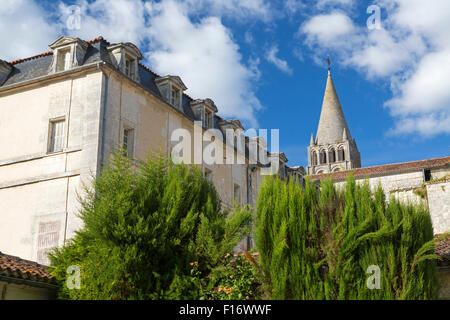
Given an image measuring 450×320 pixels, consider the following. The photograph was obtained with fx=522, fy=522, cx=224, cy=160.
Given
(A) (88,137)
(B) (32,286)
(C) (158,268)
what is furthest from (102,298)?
(A) (88,137)

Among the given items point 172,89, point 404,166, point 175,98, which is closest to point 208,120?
point 175,98

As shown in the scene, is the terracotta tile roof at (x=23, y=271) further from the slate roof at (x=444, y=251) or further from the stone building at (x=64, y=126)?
the slate roof at (x=444, y=251)

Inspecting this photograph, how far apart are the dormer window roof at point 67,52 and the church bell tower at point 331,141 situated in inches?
2229

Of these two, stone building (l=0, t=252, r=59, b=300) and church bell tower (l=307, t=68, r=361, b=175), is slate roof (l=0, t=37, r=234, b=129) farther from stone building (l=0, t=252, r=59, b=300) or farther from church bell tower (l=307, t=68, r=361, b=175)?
church bell tower (l=307, t=68, r=361, b=175)

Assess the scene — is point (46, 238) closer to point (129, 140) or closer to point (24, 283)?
point (129, 140)

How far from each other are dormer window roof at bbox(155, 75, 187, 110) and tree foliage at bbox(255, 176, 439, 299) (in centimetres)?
1157

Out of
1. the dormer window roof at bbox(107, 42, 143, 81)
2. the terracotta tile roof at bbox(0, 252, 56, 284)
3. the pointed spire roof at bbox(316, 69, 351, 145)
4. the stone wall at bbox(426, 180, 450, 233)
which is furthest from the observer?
the pointed spire roof at bbox(316, 69, 351, 145)

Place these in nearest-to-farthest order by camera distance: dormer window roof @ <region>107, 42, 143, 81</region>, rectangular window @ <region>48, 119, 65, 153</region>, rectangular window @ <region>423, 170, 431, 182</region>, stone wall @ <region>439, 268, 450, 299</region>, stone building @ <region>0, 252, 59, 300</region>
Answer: stone building @ <region>0, 252, 59, 300</region> → stone wall @ <region>439, 268, 450, 299</region> → rectangular window @ <region>48, 119, 65, 153</region> → dormer window roof @ <region>107, 42, 143, 81</region> → rectangular window @ <region>423, 170, 431, 182</region>

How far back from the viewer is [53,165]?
745 inches

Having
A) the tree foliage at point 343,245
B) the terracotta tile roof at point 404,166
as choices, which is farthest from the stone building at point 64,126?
the terracotta tile roof at point 404,166

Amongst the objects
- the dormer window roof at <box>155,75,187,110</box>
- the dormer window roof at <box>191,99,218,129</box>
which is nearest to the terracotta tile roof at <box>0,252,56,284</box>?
the dormer window roof at <box>155,75,187,110</box>

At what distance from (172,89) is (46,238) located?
28.5 feet

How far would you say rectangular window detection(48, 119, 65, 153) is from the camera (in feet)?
63.7
